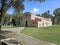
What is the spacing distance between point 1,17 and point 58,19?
81.7 metres

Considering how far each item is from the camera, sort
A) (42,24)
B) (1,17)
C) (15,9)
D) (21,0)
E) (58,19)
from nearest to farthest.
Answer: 1. (1,17)
2. (21,0)
3. (15,9)
4. (42,24)
5. (58,19)

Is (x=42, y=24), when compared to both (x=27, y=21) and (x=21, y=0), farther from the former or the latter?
(x=21, y=0)

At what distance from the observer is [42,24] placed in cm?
5819

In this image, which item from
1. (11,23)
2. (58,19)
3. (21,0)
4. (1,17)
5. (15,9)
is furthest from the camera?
(58,19)

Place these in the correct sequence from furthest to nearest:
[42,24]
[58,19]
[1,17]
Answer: [58,19]
[42,24]
[1,17]

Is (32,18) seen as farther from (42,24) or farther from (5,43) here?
(5,43)

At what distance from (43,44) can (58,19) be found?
78703mm

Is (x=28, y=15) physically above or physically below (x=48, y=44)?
above

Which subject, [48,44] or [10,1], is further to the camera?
[48,44]

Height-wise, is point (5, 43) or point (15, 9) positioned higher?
point (15, 9)

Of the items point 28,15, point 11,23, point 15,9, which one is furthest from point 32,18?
point 15,9

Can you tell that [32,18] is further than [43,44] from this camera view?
Yes

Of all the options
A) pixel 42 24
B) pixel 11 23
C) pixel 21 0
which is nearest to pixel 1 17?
pixel 21 0

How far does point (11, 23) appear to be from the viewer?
84750mm
